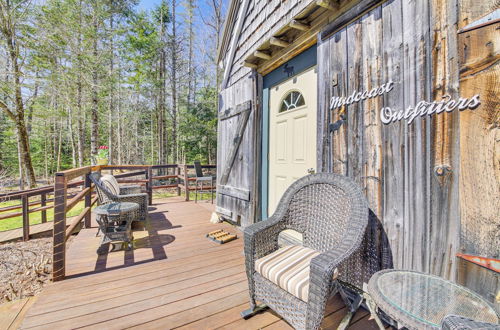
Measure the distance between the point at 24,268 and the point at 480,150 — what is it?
4283mm

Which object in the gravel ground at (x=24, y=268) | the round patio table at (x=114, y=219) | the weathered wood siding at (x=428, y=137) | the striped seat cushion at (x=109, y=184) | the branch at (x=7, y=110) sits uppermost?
the branch at (x=7, y=110)

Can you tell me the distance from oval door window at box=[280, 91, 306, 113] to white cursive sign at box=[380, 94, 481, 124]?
1.12m

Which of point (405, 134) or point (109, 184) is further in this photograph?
point (109, 184)

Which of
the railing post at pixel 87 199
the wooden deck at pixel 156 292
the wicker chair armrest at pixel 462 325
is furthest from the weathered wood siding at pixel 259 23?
the railing post at pixel 87 199

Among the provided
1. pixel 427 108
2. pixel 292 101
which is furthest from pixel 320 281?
pixel 292 101

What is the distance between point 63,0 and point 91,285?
10.6 m

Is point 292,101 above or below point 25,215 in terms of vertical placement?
above

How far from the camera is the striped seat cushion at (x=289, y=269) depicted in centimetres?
127

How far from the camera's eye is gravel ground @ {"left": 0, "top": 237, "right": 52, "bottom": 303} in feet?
6.79

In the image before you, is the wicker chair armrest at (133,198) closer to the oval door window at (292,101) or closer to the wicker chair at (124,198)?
the wicker chair at (124,198)

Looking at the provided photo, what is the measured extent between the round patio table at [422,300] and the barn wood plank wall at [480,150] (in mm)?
239

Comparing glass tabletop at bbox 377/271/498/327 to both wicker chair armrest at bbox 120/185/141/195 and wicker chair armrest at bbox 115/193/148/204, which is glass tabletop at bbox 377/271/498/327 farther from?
wicker chair armrest at bbox 120/185/141/195

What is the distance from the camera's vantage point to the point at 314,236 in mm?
1798

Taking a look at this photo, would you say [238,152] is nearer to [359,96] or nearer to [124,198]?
[124,198]
